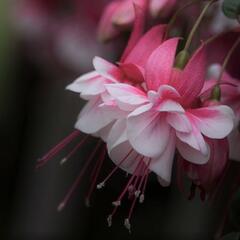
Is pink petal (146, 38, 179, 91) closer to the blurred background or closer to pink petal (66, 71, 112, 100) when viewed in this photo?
pink petal (66, 71, 112, 100)

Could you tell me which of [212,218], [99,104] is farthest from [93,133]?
[212,218]

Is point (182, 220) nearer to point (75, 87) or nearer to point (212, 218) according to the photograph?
point (212, 218)

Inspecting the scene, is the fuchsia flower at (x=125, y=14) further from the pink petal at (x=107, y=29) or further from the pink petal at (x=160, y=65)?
the pink petal at (x=160, y=65)

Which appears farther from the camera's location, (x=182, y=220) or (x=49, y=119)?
(x=49, y=119)

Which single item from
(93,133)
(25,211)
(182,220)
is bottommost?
(25,211)

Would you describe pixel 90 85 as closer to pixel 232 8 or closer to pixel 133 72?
pixel 133 72

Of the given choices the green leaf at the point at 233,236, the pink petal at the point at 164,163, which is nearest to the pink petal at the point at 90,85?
the pink petal at the point at 164,163

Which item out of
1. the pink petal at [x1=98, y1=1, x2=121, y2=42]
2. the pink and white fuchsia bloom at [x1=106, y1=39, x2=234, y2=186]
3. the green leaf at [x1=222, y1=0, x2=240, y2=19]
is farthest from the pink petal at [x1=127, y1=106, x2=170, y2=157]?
the pink petal at [x1=98, y1=1, x2=121, y2=42]

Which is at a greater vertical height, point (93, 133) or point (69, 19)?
point (93, 133)
